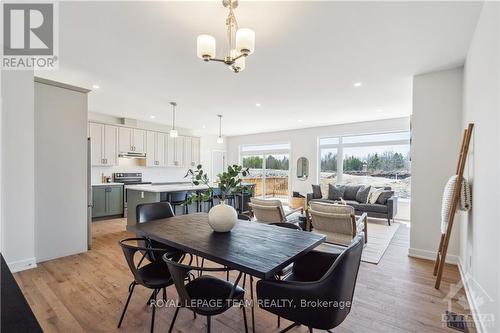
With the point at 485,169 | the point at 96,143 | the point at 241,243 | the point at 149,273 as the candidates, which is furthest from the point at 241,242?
the point at 96,143

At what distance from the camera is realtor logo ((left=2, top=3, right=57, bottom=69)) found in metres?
2.11

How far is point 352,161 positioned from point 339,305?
642 centimetres

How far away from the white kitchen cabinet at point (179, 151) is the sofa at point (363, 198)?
4.23 meters

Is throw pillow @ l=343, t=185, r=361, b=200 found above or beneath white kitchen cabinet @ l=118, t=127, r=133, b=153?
beneath

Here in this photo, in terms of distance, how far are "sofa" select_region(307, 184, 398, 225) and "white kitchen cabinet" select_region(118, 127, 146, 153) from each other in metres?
A: 5.03

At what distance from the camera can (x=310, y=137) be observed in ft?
25.5

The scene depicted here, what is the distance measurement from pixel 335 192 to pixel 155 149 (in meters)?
5.38

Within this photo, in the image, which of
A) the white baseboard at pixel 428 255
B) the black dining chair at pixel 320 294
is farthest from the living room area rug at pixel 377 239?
the black dining chair at pixel 320 294

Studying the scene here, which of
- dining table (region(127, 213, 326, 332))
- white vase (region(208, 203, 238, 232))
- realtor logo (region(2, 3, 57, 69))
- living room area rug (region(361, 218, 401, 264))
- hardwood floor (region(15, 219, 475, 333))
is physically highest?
realtor logo (region(2, 3, 57, 69))

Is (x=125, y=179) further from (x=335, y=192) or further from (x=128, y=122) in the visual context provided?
(x=335, y=192)

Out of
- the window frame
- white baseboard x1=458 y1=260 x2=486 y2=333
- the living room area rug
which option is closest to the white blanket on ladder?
white baseboard x1=458 y1=260 x2=486 y2=333

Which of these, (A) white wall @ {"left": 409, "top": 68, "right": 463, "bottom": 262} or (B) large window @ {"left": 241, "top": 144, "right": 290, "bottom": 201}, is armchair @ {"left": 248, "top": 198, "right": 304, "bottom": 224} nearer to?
(A) white wall @ {"left": 409, "top": 68, "right": 463, "bottom": 262}

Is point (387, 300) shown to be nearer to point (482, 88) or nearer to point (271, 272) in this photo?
point (271, 272)

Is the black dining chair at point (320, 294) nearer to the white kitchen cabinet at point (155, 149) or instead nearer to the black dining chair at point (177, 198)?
the black dining chair at point (177, 198)
